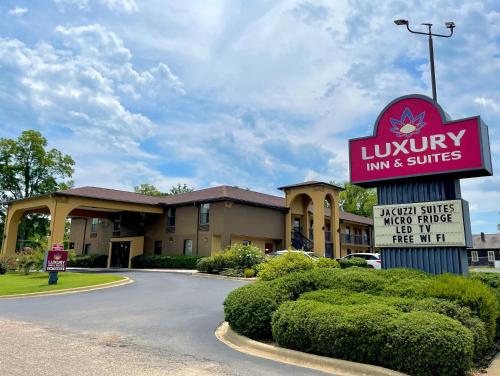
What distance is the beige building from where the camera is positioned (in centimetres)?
3316

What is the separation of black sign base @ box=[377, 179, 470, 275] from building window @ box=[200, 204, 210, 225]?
2312cm

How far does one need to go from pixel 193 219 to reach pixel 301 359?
2866cm

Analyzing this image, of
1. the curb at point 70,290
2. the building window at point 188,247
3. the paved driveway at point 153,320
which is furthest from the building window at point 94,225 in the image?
the paved driveway at point 153,320

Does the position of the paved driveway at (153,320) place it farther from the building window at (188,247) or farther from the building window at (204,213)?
the building window at (188,247)

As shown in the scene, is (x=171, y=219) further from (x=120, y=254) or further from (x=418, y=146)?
(x=418, y=146)

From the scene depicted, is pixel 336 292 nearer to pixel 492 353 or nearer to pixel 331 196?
pixel 492 353

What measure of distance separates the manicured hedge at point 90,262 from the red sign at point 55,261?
20.5m

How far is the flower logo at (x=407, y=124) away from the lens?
11961mm

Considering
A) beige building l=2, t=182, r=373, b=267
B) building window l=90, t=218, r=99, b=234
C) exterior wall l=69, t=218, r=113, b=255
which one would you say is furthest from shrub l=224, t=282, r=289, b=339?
building window l=90, t=218, r=99, b=234

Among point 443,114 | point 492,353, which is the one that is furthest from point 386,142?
point 492,353

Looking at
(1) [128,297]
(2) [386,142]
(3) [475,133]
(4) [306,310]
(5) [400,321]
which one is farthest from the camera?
(1) [128,297]

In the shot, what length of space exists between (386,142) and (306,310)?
6.73 m

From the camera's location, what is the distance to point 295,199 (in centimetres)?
3994

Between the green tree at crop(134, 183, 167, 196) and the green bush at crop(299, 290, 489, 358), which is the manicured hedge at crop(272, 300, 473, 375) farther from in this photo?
the green tree at crop(134, 183, 167, 196)
